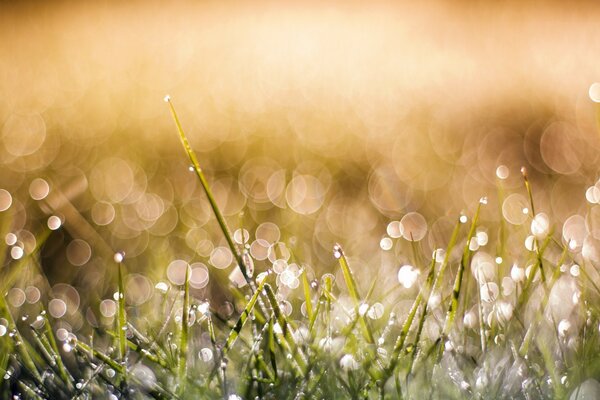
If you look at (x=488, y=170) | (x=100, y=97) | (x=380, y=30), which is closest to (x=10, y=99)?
(x=100, y=97)

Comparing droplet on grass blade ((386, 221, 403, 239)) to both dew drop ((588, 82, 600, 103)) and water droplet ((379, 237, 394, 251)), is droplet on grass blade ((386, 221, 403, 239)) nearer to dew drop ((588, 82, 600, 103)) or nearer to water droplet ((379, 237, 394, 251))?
water droplet ((379, 237, 394, 251))

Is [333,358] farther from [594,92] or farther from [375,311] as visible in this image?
[594,92]

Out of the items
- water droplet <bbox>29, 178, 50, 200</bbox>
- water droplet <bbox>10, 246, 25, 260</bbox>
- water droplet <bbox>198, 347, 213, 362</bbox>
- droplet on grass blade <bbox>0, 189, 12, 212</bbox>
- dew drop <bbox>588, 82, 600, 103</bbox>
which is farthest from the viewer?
dew drop <bbox>588, 82, 600, 103</bbox>

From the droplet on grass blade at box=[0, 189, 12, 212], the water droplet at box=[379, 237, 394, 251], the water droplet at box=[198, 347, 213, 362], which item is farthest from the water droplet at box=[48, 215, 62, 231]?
the water droplet at box=[379, 237, 394, 251]

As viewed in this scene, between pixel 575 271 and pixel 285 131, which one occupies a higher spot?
pixel 575 271

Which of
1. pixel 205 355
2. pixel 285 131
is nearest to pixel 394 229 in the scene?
pixel 205 355

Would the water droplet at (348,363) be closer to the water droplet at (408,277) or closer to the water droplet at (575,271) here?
the water droplet at (408,277)

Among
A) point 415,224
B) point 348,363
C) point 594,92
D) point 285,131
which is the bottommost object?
point 594,92

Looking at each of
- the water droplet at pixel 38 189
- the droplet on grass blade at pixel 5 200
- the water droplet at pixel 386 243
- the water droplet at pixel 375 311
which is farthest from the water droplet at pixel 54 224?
the water droplet at pixel 386 243
